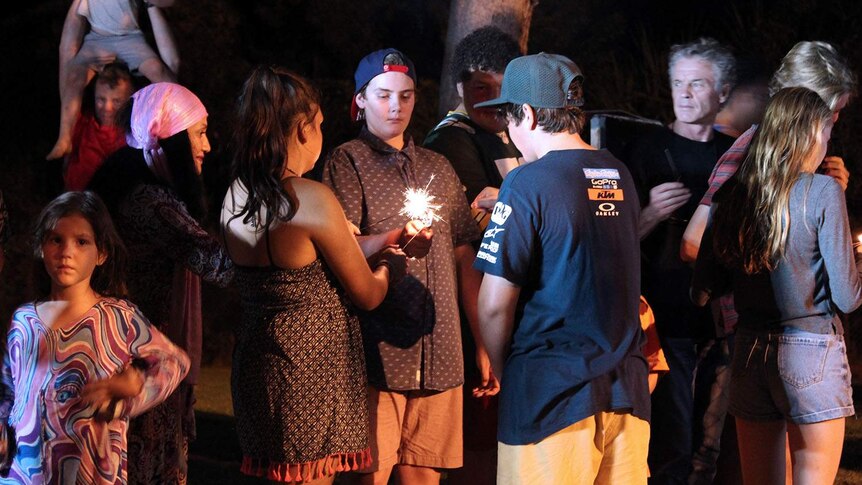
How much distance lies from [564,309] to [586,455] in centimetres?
44

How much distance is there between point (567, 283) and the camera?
3.24 metres

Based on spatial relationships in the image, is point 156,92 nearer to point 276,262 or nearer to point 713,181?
point 276,262

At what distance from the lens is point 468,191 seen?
4652 millimetres

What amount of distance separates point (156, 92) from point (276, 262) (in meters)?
1.17

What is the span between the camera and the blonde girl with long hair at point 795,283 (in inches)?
150

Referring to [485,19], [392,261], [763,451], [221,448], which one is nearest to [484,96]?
[392,261]

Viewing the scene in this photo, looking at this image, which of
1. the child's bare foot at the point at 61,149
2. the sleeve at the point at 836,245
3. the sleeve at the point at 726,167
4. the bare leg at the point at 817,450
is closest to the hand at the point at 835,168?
the sleeve at the point at 726,167

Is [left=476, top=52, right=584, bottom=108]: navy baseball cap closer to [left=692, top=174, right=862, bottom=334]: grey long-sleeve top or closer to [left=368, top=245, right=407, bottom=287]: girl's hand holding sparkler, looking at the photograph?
[left=368, top=245, right=407, bottom=287]: girl's hand holding sparkler

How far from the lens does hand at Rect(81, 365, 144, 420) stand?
338 cm

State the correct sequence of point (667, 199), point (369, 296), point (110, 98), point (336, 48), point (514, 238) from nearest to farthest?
point (514, 238) → point (369, 296) → point (667, 199) → point (110, 98) → point (336, 48)

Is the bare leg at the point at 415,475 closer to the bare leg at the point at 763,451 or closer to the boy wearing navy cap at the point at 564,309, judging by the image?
the boy wearing navy cap at the point at 564,309

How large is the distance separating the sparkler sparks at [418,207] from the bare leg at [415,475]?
936mm

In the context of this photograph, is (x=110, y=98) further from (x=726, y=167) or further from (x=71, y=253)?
(x=726, y=167)

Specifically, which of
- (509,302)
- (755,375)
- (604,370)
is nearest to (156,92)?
(509,302)
